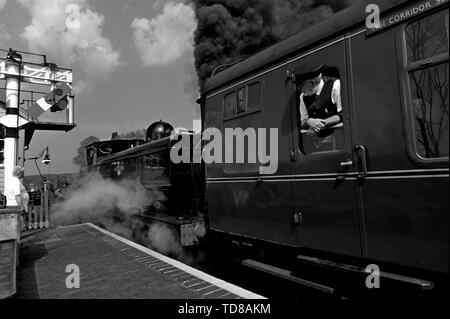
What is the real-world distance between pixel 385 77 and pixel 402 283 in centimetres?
166

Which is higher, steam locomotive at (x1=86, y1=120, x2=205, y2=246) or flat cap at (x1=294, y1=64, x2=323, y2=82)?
flat cap at (x1=294, y1=64, x2=323, y2=82)

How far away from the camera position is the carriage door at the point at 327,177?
10.3 ft

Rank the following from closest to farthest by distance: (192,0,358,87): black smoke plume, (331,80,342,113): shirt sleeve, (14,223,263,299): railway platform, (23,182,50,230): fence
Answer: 1. (331,80,342,113): shirt sleeve
2. (14,223,263,299): railway platform
3. (23,182,50,230): fence
4. (192,0,358,87): black smoke plume

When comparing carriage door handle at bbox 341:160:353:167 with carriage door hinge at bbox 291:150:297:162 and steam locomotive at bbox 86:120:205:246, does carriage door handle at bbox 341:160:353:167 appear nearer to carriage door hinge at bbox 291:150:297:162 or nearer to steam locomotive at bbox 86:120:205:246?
carriage door hinge at bbox 291:150:297:162

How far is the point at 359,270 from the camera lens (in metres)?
3.07

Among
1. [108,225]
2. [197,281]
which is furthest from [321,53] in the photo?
[108,225]

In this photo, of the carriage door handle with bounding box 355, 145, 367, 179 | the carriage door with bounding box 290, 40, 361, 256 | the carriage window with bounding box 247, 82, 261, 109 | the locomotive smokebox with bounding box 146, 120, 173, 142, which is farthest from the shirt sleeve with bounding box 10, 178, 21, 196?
the carriage door handle with bounding box 355, 145, 367, 179

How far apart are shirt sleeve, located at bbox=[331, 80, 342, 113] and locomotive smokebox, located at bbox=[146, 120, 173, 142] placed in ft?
23.7

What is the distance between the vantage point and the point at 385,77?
2.92 m

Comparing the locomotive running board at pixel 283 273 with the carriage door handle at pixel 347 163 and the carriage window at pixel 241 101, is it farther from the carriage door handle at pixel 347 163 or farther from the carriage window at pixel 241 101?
the carriage window at pixel 241 101

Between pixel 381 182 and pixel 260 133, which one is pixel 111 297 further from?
pixel 381 182

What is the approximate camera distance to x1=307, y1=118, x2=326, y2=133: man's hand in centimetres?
344

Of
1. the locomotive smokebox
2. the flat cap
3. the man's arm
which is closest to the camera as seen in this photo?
the flat cap

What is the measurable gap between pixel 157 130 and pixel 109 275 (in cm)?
602
